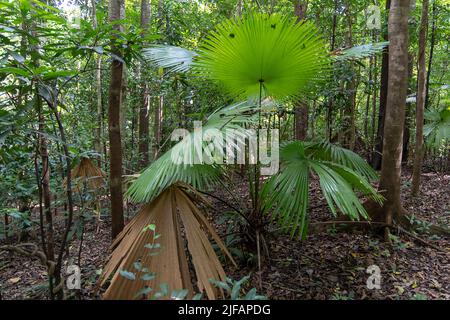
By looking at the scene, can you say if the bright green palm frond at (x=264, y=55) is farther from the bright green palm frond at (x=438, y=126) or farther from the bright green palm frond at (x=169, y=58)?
the bright green palm frond at (x=438, y=126)

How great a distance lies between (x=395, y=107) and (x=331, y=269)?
1735mm

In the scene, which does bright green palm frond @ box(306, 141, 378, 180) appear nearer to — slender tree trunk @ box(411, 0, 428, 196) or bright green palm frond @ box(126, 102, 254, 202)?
bright green palm frond @ box(126, 102, 254, 202)

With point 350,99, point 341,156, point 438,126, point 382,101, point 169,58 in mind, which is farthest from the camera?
point 382,101

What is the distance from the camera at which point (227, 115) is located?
2.23m

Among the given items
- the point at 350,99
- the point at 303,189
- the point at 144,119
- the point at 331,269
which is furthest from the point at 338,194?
the point at 144,119

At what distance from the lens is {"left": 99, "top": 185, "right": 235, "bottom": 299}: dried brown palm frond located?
168 centimetres

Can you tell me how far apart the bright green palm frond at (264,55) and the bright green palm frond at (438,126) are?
3.94 meters

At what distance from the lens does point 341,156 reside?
9.25 ft

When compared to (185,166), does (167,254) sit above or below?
below

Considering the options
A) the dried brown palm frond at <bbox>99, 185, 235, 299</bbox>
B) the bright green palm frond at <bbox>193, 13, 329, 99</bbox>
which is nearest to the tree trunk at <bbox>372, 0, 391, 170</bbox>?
the bright green palm frond at <bbox>193, 13, 329, 99</bbox>

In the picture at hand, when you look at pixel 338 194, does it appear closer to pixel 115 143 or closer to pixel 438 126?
pixel 115 143

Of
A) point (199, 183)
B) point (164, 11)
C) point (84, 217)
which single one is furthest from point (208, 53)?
point (164, 11)

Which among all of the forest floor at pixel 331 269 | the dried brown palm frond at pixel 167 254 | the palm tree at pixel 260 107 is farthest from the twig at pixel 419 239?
the dried brown palm frond at pixel 167 254

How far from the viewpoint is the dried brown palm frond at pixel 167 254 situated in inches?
66.1
